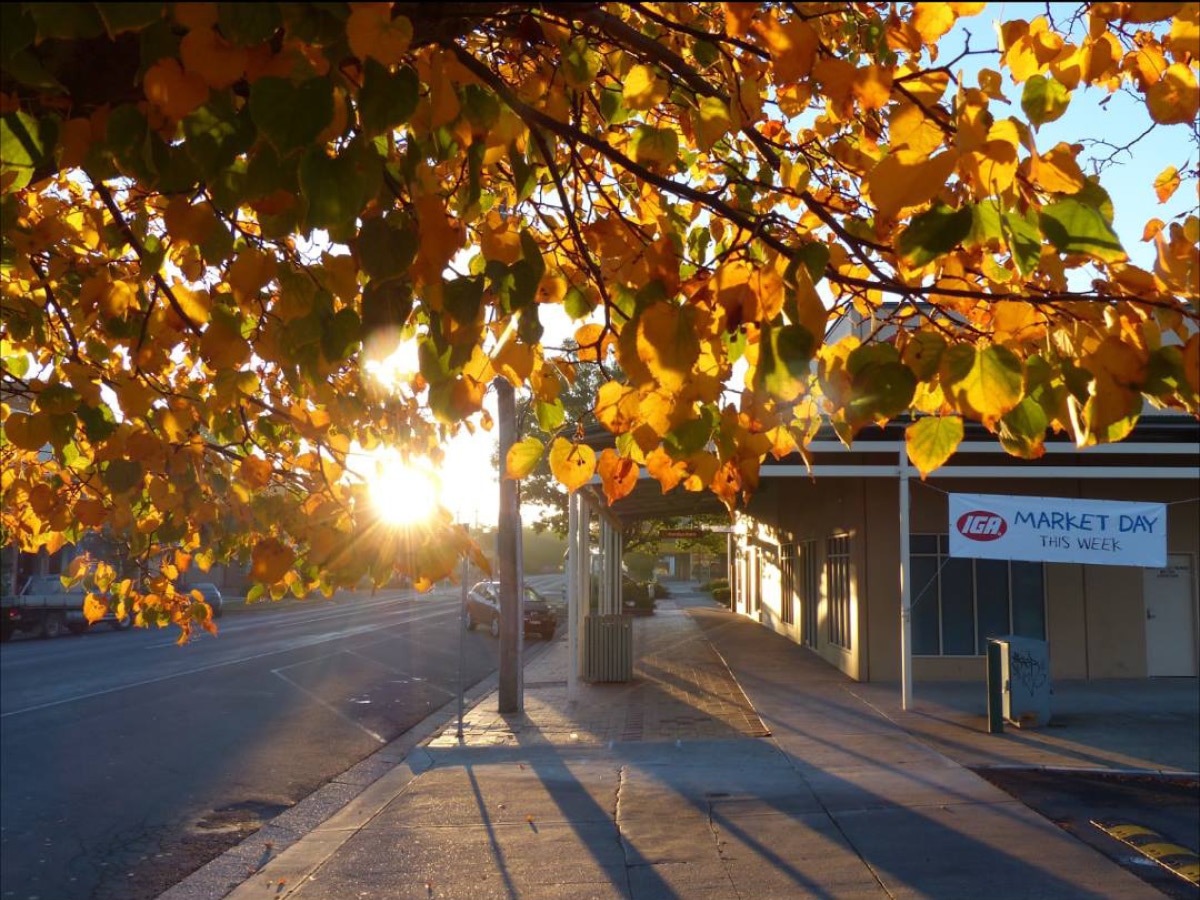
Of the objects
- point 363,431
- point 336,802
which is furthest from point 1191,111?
point 336,802

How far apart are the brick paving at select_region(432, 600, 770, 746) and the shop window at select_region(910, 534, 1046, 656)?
296 cm

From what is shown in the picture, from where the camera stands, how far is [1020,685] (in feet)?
39.8

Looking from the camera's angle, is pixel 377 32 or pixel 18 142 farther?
pixel 18 142

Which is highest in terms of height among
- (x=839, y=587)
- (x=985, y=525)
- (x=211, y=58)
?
(x=211, y=58)

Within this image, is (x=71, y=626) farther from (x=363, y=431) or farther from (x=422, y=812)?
(x=363, y=431)

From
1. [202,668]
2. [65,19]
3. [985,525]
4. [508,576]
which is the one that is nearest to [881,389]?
[65,19]

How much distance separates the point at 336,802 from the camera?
10109 mm

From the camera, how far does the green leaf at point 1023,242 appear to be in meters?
2.23

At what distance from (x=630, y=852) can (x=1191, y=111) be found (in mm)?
5910

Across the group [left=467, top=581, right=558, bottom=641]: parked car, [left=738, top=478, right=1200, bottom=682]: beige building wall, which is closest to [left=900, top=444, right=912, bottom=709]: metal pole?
[left=738, top=478, right=1200, bottom=682]: beige building wall

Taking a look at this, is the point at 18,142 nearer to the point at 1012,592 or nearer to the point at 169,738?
the point at 169,738

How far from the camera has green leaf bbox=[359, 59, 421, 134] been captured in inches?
90.9

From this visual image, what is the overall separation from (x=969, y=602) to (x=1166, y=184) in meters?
13.4

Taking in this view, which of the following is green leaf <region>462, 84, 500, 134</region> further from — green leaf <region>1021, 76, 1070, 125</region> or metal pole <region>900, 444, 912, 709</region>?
metal pole <region>900, 444, 912, 709</region>
